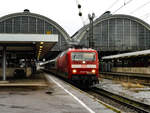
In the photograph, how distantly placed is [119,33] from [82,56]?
54749mm

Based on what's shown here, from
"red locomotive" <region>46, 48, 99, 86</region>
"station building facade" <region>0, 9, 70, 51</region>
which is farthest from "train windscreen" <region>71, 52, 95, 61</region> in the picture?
"station building facade" <region>0, 9, 70, 51</region>

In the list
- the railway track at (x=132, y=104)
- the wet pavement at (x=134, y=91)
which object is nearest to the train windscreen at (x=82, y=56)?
the wet pavement at (x=134, y=91)

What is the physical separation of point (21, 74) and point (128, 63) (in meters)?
16.9

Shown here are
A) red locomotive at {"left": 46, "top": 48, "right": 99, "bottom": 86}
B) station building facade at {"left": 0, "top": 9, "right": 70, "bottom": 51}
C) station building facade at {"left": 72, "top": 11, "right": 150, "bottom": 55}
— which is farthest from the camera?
station building facade at {"left": 72, "top": 11, "right": 150, "bottom": 55}

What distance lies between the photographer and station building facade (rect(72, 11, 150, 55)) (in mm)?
70750

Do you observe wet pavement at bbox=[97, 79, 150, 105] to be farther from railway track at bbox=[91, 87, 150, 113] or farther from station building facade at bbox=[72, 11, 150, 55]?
station building facade at bbox=[72, 11, 150, 55]

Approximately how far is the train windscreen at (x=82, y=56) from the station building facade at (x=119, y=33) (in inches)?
2015

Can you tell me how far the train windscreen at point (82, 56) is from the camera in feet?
59.0

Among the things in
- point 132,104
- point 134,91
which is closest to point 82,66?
point 134,91

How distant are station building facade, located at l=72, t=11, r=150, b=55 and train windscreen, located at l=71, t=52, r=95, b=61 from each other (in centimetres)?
5117

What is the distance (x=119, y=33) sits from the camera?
234ft

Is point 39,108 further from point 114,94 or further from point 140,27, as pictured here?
point 140,27

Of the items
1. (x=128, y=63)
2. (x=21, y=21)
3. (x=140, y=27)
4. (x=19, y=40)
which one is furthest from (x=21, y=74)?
Answer: (x=140, y=27)

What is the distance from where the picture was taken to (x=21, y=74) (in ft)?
95.2
